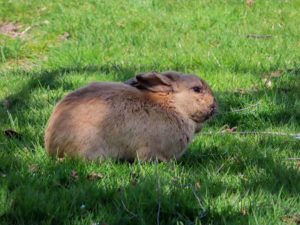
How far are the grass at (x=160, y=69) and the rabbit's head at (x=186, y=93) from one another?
1.01ft

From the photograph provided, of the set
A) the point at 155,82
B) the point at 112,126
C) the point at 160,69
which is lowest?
the point at 160,69

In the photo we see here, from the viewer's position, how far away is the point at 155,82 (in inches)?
183

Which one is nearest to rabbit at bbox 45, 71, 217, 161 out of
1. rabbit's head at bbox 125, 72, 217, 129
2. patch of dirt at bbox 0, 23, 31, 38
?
rabbit's head at bbox 125, 72, 217, 129

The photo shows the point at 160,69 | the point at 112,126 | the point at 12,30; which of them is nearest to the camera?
the point at 112,126

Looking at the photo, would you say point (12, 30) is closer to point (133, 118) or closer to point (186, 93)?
point (186, 93)

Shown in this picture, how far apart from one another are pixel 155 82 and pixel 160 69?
8.29 ft

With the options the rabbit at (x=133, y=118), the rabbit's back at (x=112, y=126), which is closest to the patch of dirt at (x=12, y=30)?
the rabbit at (x=133, y=118)

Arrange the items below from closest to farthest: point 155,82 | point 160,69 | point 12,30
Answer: point 155,82, point 160,69, point 12,30

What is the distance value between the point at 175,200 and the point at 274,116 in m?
2.19

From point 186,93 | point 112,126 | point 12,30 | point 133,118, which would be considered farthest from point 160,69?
point 12,30

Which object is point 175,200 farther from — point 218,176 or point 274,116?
point 274,116

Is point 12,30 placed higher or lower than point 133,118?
lower

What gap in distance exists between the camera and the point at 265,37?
859 centimetres

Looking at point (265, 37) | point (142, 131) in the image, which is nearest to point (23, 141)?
point (142, 131)
